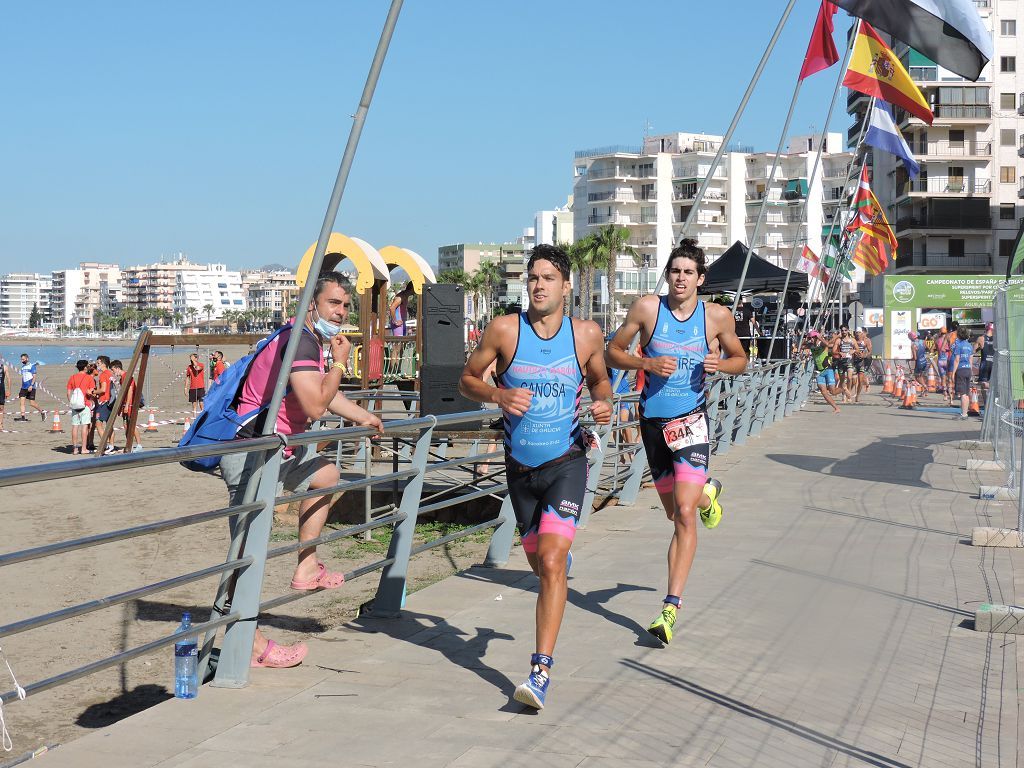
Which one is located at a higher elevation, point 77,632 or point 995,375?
point 995,375

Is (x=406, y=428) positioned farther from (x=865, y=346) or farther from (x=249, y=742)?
(x=865, y=346)

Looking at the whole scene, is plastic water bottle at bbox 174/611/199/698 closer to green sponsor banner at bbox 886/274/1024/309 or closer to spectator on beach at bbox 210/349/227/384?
spectator on beach at bbox 210/349/227/384

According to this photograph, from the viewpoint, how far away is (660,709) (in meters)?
4.86

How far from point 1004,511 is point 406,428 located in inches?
257

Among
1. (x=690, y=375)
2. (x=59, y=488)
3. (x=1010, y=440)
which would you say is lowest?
(x=59, y=488)

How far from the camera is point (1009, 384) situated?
12.5 metres

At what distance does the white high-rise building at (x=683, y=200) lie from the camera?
121750 mm

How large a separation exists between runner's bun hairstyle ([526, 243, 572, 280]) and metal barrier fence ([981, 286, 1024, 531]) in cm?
639

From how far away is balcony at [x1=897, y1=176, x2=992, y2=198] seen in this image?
81.3m

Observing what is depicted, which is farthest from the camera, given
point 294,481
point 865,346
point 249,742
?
point 865,346

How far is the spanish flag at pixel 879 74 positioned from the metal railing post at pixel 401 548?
13185 millimetres

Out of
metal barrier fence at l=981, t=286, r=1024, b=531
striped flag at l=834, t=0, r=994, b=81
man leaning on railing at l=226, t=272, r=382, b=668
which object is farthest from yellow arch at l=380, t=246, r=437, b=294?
man leaning on railing at l=226, t=272, r=382, b=668

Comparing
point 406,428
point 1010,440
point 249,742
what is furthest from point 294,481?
point 1010,440

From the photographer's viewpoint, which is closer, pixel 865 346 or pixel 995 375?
pixel 995 375
